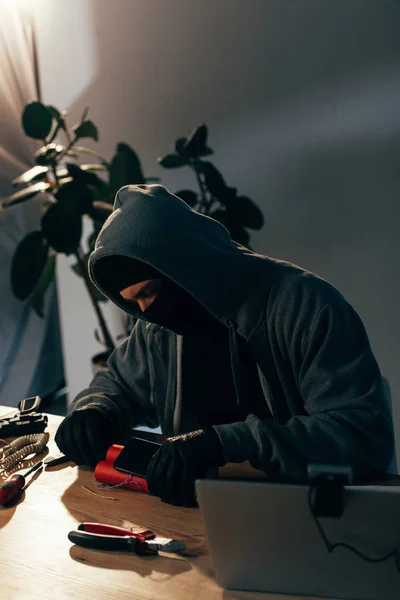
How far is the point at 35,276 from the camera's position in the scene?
2396 mm

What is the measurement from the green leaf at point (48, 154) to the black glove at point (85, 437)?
1455mm

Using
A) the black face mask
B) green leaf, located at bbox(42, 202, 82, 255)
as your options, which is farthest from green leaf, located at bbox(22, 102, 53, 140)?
the black face mask

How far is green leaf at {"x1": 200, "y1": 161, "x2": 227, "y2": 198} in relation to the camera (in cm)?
238

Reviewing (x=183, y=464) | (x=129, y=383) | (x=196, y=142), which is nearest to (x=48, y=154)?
(x=196, y=142)

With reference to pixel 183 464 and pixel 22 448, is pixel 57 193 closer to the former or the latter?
pixel 22 448

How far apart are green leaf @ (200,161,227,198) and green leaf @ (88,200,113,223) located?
0.43 metres

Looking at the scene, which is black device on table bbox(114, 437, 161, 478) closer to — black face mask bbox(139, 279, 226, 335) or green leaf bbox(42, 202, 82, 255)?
black face mask bbox(139, 279, 226, 335)

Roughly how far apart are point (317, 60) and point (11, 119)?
1.72 meters

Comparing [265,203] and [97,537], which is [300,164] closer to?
[265,203]

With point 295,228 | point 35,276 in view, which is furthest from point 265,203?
point 35,276

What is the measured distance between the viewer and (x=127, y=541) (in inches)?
31.3

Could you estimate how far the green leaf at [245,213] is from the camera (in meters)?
2.39

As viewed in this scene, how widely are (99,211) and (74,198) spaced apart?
0.46 feet

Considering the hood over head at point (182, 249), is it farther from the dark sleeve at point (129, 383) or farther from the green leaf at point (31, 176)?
the green leaf at point (31, 176)
